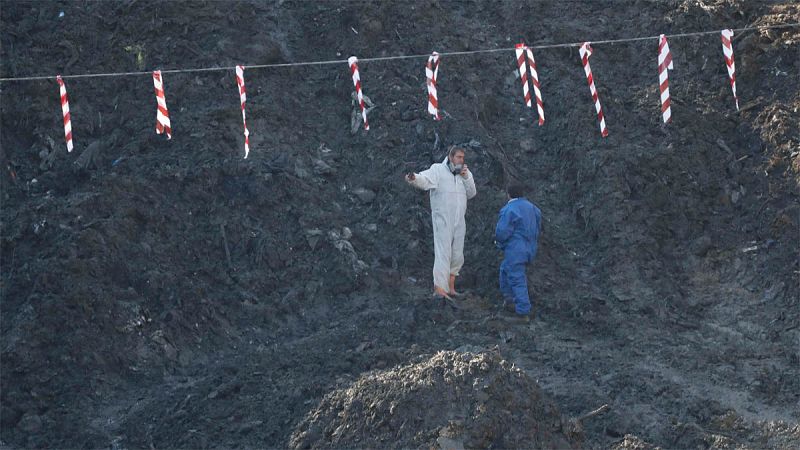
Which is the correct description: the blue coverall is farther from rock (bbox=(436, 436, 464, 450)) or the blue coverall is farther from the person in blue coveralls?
rock (bbox=(436, 436, 464, 450))

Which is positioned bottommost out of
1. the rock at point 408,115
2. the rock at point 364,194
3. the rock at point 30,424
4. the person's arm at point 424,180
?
the rock at point 30,424

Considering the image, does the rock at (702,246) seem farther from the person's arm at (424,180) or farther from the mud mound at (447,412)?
the mud mound at (447,412)

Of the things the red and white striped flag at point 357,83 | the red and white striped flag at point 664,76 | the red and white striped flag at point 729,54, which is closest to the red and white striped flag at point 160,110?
the red and white striped flag at point 357,83

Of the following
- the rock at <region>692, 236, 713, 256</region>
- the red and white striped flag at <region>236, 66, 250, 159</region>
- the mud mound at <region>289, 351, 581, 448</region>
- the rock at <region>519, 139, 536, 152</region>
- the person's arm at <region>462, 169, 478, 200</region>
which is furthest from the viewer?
the rock at <region>519, 139, 536, 152</region>

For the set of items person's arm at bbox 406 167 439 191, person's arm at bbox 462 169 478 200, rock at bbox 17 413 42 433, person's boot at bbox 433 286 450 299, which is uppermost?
person's arm at bbox 406 167 439 191

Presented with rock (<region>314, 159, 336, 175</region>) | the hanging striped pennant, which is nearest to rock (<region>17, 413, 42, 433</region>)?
rock (<region>314, 159, 336, 175</region>)

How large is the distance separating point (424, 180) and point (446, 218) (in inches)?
18.7

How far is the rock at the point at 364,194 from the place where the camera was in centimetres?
1275

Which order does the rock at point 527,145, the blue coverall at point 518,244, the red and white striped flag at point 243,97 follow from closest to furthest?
the blue coverall at point 518,244, the red and white striped flag at point 243,97, the rock at point 527,145

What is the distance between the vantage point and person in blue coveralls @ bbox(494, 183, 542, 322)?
36.6ft

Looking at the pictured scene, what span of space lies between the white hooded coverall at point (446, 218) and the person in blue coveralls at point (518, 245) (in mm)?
417

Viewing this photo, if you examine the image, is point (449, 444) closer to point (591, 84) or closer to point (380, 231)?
point (380, 231)

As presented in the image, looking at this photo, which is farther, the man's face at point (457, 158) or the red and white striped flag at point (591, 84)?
the red and white striped flag at point (591, 84)

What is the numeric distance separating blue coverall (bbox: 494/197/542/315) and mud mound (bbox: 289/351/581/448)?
2487 millimetres
